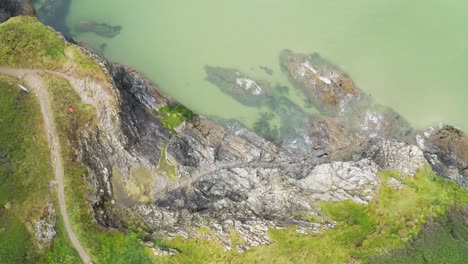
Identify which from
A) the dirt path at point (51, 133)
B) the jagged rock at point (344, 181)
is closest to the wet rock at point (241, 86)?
the jagged rock at point (344, 181)

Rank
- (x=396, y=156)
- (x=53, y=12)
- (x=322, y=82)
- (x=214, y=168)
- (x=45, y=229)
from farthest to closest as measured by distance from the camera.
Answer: (x=53, y=12) < (x=322, y=82) < (x=214, y=168) < (x=396, y=156) < (x=45, y=229)

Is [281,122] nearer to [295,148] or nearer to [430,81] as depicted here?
[295,148]

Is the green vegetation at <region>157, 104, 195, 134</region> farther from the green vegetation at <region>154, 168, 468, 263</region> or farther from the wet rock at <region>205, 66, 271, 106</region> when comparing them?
the green vegetation at <region>154, 168, 468, 263</region>

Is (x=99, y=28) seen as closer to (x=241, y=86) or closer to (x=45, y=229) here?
(x=241, y=86)

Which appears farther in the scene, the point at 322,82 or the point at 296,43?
the point at 296,43

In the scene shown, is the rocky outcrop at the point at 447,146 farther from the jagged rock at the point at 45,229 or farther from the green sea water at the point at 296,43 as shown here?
the jagged rock at the point at 45,229

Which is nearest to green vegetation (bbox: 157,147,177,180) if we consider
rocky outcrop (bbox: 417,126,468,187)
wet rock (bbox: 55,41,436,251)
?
wet rock (bbox: 55,41,436,251)

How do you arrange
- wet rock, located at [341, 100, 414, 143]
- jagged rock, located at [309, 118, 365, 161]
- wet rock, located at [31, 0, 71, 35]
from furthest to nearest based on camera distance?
wet rock, located at [31, 0, 71, 35] → wet rock, located at [341, 100, 414, 143] → jagged rock, located at [309, 118, 365, 161]

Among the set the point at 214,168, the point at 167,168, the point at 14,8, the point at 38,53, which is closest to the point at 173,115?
the point at 167,168
